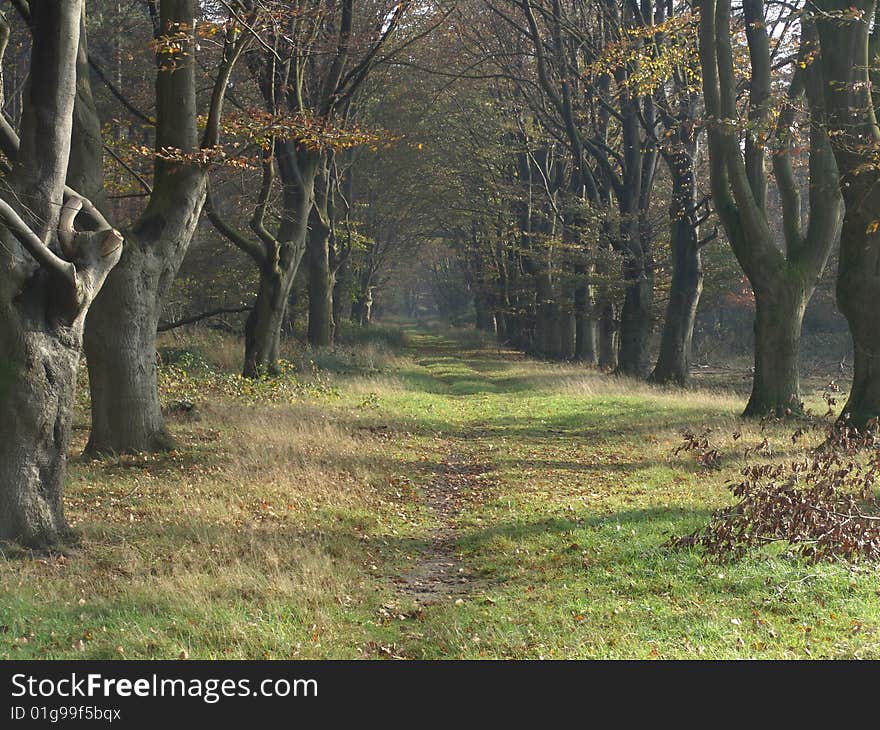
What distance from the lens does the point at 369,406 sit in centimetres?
1917

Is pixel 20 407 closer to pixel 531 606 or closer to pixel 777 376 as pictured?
pixel 531 606

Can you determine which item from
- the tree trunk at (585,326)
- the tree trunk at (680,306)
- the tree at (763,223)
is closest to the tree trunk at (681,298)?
the tree trunk at (680,306)

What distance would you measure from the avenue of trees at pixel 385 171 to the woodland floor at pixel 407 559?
128 centimetres

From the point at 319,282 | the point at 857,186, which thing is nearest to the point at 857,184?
the point at 857,186

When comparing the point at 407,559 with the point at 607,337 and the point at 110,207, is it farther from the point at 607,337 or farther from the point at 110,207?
the point at 607,337

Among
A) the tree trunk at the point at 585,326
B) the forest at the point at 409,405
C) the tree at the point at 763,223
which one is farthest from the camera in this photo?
the tree trunk at the point at 585,326

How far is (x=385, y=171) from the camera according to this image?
3803 cm

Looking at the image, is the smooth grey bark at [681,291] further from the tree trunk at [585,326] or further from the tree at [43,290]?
the tree at [43,290]

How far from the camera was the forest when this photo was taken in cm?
650

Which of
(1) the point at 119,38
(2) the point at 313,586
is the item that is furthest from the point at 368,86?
(2) the point at 313,586

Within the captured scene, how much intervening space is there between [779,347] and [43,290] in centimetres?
1284

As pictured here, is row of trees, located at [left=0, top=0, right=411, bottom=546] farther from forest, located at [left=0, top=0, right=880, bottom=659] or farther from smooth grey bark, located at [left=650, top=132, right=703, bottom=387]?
smooth grey bark, located at [left=650, top=132, right=703, bottom=387]

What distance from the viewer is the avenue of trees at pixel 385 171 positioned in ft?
26.7

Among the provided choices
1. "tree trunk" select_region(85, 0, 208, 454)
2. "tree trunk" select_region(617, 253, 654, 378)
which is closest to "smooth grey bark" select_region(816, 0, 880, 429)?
"tree trunk" select_region(85, 0, 208, 454)
